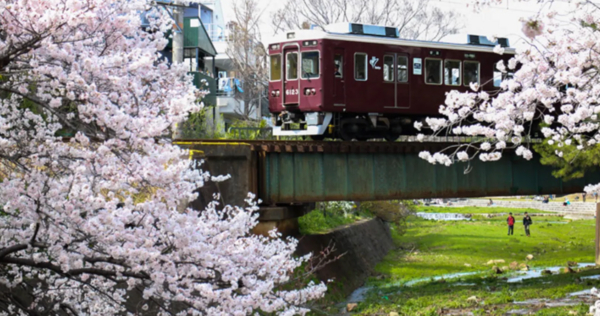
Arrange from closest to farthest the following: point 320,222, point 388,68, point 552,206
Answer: point 388,68 → point 320,222 → point 552,206

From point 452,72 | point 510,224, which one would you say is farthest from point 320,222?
→ point 510,224

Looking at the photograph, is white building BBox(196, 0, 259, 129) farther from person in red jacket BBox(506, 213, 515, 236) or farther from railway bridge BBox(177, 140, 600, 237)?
railway bridge BBox(177, 140, 600, 237)

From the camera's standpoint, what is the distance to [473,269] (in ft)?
89.1

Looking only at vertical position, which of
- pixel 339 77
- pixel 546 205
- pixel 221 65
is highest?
pixel 221 65

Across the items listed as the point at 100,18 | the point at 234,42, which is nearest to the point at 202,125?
the point at 234,42

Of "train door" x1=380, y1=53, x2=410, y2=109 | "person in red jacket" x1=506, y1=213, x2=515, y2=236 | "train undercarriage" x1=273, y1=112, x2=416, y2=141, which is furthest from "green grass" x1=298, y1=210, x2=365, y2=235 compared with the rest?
"person in red jacket" x1=506, y1=213, x2=515, y2=236

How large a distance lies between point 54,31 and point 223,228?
12.1 feet

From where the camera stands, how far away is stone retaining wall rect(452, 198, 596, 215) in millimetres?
65062

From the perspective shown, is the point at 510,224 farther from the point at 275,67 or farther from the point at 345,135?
the point at 275,67

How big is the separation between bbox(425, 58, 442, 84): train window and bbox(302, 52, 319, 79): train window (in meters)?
3.63

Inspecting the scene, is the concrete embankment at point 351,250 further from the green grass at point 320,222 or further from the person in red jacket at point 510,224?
the person in red jacket at point 510,224

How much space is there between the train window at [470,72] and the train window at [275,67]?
19.1 ft

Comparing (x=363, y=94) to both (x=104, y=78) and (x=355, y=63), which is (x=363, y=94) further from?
(x=104, y=78)

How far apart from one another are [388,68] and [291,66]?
2.89 meters
